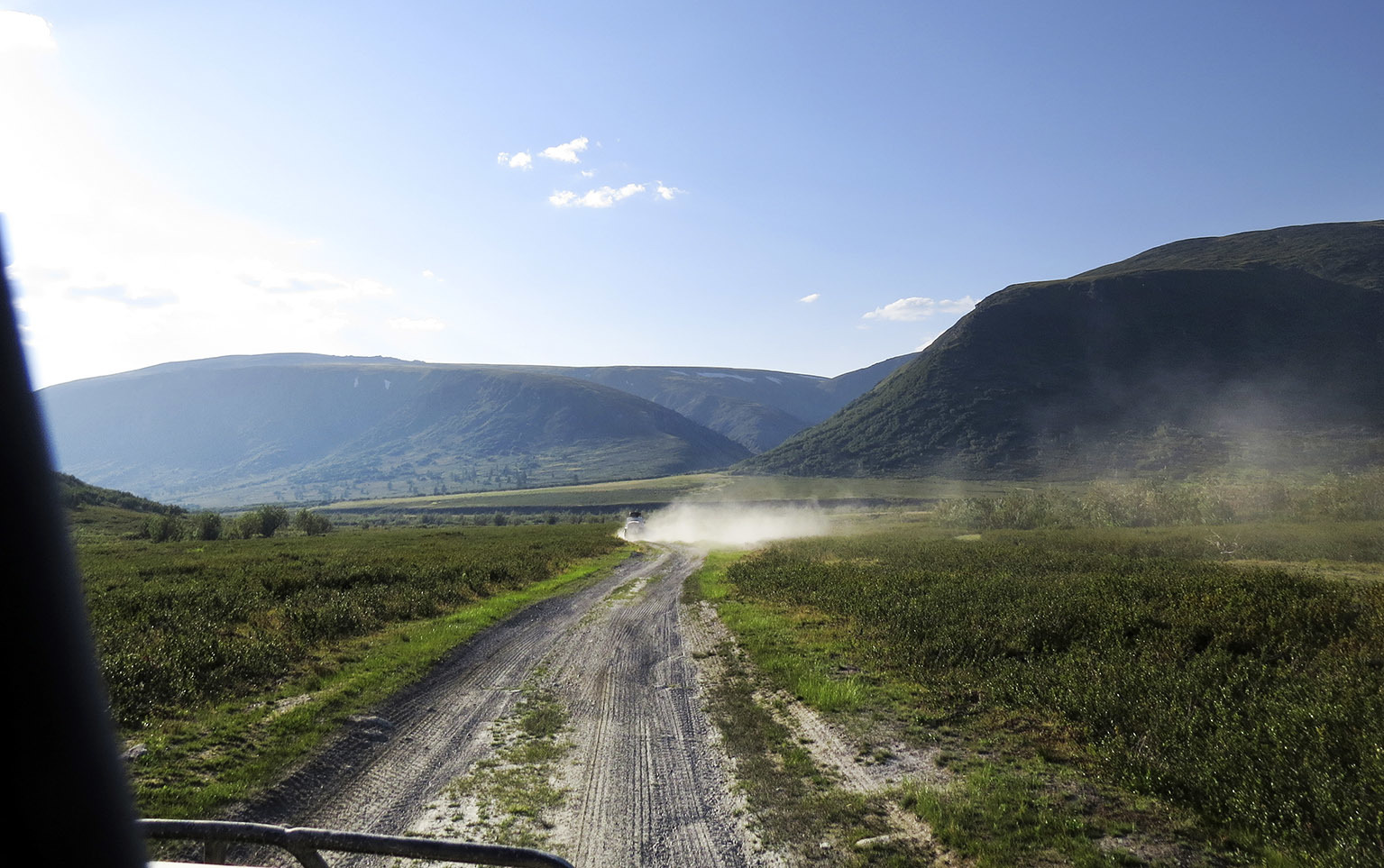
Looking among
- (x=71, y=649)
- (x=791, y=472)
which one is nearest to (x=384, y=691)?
(x=71, y=649)

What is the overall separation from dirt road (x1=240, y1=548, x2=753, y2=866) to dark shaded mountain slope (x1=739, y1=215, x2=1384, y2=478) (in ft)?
368

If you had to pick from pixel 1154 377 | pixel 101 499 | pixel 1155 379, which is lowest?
pixel 101 499

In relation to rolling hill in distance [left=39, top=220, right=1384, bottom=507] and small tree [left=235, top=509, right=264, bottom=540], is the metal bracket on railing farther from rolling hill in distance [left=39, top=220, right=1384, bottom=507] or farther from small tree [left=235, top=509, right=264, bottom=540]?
rolling hill in distance [left=39, top=220, right=1384, bottom=507]

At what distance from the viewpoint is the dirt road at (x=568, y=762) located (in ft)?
20.5

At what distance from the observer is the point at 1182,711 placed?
26.3ft

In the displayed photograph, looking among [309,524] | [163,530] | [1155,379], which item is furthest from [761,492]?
[163,530]

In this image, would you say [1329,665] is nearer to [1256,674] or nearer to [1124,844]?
[1256,674]

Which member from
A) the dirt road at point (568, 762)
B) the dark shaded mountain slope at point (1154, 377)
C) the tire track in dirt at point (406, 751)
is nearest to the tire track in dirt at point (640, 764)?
the dirt road at point (568, 762)

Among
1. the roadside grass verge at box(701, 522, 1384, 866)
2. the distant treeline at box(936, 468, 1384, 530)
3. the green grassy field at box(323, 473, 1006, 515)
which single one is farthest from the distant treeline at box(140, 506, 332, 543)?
the green grassy field at box(323, 473, 1006, 515)

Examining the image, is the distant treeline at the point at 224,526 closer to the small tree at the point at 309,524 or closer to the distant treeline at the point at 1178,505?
the small tree at the point at 309,524

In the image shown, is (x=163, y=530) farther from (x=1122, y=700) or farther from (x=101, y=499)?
(x=1122, y=700)

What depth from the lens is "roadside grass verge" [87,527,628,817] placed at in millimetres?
7203

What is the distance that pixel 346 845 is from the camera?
8.02 feet

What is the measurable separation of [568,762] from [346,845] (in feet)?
21.0
